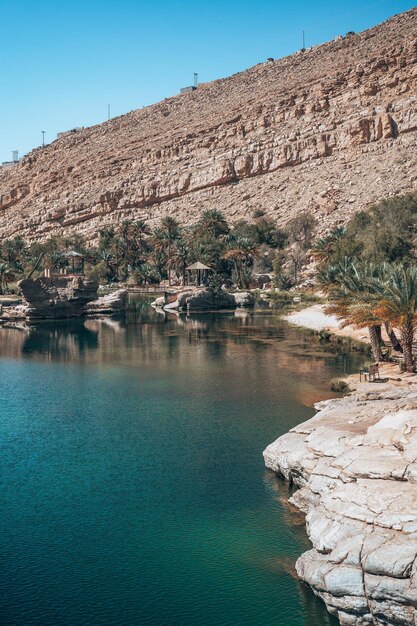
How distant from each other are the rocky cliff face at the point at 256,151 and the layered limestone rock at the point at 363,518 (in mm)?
75735

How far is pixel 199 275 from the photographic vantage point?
3324 inches

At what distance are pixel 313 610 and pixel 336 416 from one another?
292 inches

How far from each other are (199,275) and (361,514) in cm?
7274

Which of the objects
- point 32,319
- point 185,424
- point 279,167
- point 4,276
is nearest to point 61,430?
point 185,424

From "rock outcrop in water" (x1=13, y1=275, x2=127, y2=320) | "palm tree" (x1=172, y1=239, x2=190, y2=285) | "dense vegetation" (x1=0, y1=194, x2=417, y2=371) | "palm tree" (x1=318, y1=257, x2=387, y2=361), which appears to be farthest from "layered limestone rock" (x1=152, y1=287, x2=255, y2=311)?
"palm tree" (x1=318, y1=257, x2=387, y2=361)

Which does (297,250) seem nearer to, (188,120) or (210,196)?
(210,196)

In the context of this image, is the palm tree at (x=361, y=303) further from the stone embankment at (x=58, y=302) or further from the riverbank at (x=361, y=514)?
the stone embankment at (x=58, y=302)

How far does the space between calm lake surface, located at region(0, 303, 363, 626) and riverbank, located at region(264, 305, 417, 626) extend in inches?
27.9

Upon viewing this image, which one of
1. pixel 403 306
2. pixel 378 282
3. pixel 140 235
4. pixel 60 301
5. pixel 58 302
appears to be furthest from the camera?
pixel 140 235

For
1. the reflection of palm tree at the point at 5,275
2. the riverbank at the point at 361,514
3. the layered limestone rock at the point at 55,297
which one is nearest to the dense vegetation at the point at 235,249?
the reflection of palm tree at the point at 5,275

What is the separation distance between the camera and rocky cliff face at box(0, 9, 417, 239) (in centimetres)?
9344

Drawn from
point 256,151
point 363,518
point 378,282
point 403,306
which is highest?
point 256,151

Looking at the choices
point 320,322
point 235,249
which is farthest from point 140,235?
point 320,322

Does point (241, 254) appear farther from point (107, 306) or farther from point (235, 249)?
point (107, 306)
